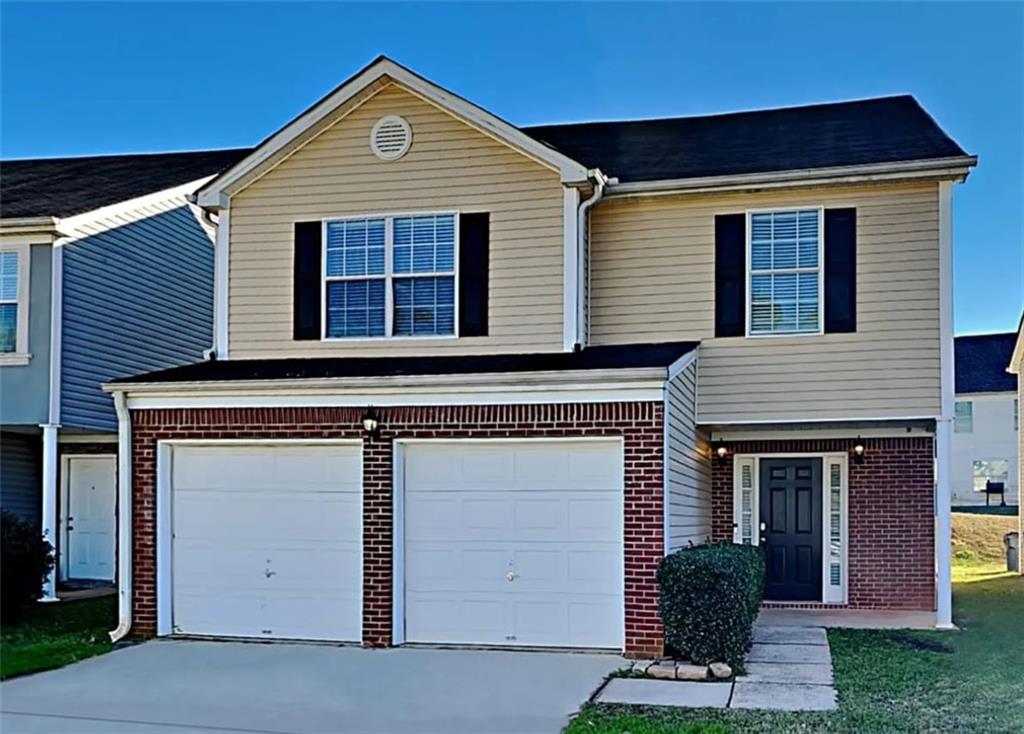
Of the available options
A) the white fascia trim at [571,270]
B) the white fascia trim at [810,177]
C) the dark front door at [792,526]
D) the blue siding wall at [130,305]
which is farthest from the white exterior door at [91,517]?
the dark front door at [792,526]

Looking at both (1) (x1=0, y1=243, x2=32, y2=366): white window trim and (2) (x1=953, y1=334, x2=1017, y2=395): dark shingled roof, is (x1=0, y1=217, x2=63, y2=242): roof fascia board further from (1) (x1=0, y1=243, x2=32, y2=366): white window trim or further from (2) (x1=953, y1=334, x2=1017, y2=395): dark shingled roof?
(2) (x1=953, y1=334, x2=1017, y2=395): dark shingled roof

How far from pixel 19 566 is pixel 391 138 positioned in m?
6.90

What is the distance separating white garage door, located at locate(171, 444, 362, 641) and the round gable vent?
389cm

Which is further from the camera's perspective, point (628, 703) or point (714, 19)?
point (714, 19)

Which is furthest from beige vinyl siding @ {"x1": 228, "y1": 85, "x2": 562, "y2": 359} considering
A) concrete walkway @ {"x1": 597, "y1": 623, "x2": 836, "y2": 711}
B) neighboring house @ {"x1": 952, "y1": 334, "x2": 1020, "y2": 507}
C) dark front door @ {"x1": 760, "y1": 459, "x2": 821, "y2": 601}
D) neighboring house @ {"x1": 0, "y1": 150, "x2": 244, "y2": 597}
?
neighboring house @ {"x1": 952, "y1": 334, "x2": 1020, "y2": 507}

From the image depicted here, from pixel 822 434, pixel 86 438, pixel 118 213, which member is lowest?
pixel 86 438

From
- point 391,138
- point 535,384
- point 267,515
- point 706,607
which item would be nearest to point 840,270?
point 535,384

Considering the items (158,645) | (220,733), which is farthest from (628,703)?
(158,645)

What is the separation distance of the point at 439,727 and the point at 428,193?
23.3 feet

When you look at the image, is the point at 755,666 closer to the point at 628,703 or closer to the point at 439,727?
the point at 628,703

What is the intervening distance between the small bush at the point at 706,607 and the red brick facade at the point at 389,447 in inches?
14.7

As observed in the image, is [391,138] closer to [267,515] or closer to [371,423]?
[371,423]

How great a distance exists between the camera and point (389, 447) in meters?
11.1

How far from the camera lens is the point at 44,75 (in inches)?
625
